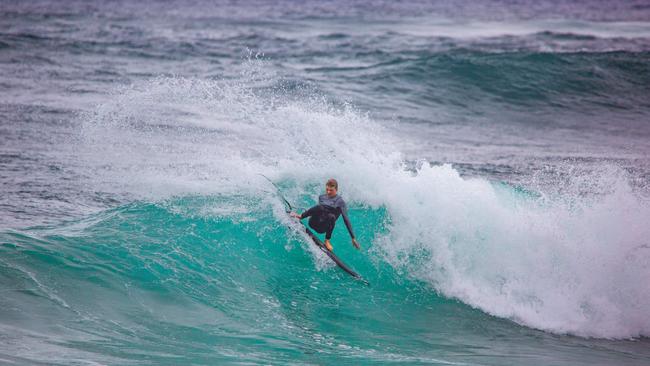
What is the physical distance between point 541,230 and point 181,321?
590cm

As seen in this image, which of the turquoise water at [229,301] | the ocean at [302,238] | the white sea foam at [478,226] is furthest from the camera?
the white sea foam at [478,226]

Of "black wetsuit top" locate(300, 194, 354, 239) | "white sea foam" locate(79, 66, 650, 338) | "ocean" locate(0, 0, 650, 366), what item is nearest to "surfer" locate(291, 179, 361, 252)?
"black wetsuit top" locate(300, 194, 354, 239)

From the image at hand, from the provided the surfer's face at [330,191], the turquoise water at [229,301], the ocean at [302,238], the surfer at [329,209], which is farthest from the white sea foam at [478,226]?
the surfer's face at [330,191]

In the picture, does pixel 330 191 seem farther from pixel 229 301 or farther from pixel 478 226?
pixel 478 226

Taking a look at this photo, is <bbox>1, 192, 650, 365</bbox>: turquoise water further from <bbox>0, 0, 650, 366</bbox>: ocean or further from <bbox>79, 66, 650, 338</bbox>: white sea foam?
<bbox>79, 66, 650, 338</bbox>: white sea foam

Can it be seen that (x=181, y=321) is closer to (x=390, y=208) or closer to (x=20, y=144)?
(x=390, y=208)

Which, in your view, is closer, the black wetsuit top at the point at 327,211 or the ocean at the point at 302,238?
the ocean at the point at 302,238

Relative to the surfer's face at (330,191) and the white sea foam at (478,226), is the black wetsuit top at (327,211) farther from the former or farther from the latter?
the white sea foam at (478,226)

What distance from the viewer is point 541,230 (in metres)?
11.4

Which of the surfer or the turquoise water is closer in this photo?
the turquoise water

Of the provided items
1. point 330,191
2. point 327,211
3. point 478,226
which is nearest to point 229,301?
point 327,211

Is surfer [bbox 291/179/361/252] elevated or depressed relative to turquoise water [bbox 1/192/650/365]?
elevated

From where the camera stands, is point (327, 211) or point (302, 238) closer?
point (327, 211)

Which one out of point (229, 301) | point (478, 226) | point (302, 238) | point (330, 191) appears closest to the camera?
point (229, 301)
